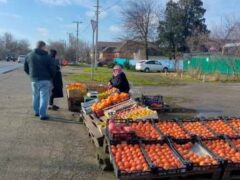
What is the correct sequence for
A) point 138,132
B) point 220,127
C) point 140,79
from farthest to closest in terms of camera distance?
1. point 140,79
2. point 220,127
3. point 138,132

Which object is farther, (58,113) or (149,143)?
(58,113)

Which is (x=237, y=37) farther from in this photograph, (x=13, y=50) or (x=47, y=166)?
(x=13, y=50)

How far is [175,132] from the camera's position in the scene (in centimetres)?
634

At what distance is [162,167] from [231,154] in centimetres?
118

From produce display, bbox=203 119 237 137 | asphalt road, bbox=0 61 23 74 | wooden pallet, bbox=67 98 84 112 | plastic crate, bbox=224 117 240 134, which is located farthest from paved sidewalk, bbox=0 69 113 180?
asphalt road, bbox=0 61 23 74

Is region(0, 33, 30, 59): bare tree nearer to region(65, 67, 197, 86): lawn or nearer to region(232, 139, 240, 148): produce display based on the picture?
region(65, 67, 197, 86): lawn

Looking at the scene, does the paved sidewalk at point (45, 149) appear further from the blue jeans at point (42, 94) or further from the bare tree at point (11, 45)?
the bare tree at point (11, 45)

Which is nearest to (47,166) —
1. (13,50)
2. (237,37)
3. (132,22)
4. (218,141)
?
(218,141)

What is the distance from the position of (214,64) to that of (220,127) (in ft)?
95.2

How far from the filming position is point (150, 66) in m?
50.9

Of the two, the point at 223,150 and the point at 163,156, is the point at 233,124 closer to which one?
the point at 223,150

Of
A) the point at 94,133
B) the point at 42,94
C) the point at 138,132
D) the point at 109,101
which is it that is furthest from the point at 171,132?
the point at 42,94

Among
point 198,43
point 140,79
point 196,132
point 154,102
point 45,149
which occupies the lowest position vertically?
point 140,79

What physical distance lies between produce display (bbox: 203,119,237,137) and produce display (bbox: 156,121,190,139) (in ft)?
1.97
